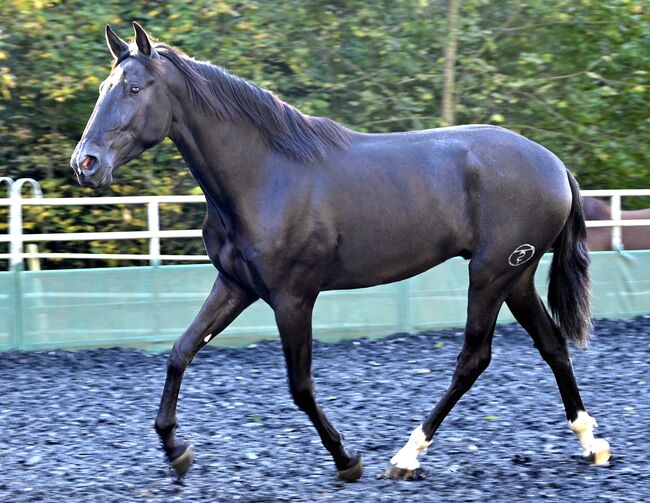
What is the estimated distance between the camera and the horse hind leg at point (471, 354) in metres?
4.44

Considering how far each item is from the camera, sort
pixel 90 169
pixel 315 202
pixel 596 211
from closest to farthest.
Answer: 1. pixel 90 169
2. pixel 315 202
3. pixel 596 211

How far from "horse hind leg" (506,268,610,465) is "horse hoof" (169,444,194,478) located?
164 centimetres

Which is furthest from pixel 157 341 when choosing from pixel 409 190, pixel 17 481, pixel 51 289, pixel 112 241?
pixel 409 190

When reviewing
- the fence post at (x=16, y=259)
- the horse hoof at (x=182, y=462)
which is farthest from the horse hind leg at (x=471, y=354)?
the fence post at (x=16, y=259)

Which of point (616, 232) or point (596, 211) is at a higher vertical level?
point (596, 211)

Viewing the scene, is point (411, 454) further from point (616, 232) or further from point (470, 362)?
point (616, 232)

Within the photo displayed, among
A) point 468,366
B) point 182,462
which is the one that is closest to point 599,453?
point 468,366

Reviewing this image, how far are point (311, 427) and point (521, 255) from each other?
153cm

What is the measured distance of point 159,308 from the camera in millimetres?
7789

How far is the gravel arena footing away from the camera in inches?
168

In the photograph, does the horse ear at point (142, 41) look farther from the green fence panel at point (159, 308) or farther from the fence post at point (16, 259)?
the fence post at point (16, 259)

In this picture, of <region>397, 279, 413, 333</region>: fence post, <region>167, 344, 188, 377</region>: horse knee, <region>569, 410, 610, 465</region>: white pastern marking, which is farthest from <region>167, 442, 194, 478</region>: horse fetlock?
<region>397, 279, 413, 333</region>: fence post

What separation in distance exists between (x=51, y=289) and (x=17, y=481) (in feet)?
11.2

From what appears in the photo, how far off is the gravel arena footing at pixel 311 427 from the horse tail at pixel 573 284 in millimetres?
598
